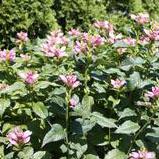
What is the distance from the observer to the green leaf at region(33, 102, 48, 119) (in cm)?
294

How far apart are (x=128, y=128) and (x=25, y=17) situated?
12.9 ft

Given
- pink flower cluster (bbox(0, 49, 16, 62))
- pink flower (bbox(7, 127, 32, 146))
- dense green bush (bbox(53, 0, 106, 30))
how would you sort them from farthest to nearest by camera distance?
dense green bush (bbox(53, 0, 106, 30)) → pink flower cluster (bbox(0, 49, 16, 62)) → pink flower (bbox(7, 127, 32, 146))

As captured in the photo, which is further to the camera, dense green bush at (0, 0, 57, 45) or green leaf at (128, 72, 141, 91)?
dense green bush at (0, 0, 57, 45)

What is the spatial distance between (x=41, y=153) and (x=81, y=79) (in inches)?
20.9

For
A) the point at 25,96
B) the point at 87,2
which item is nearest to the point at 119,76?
the point at 25,96

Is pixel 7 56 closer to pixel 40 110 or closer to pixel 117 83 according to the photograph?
pixel 40 110

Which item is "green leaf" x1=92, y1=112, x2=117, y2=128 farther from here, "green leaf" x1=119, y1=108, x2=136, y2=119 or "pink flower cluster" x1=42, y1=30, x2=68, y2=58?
"pink flower cluster" x1=42, y1=30, x2=68, y2=58

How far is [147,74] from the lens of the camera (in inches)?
133

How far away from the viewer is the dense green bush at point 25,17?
6535 mm

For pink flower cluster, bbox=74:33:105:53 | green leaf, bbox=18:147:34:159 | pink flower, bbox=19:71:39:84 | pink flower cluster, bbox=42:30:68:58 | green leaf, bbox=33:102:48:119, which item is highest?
Result: pink flower cluster, bbox=74:33:105:53

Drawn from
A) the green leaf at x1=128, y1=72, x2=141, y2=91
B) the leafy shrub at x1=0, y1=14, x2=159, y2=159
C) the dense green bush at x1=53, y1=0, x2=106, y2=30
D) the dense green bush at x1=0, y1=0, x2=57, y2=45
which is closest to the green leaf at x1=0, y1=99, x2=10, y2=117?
the leafy shrub at x1=0, y1=14, x2=159, y2=159

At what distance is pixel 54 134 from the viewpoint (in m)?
2.86

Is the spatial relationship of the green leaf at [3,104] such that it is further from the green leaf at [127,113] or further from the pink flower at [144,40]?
the pink flower at [144,40]

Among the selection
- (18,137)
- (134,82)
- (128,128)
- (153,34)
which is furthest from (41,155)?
(153,34)
